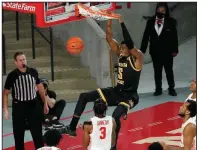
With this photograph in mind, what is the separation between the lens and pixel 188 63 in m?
15.9

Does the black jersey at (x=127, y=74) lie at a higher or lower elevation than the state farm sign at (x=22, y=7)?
lower

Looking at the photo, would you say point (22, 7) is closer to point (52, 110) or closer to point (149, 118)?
point (52, 110)

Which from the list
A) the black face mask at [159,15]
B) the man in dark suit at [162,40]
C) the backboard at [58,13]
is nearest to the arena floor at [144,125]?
the man in dark suit at [162,40]

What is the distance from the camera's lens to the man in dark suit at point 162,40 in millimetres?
13391

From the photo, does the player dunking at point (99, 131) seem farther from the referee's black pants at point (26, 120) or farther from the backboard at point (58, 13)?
the backboard at point (58, 13)

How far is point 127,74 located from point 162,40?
399 cm

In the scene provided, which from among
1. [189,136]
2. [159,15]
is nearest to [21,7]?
[189,136]

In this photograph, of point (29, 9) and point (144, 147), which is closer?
point (29, 9)

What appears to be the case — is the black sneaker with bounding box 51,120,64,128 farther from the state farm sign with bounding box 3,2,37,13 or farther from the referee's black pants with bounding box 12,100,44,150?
the state farm sign with bounding box 3,2,37,13

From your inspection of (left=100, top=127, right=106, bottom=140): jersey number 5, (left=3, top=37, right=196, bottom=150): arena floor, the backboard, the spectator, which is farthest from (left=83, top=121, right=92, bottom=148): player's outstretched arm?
the spectator

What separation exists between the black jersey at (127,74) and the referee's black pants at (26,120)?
4.99 feet

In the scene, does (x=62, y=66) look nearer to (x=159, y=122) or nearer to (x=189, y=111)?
(x=159, y=122)

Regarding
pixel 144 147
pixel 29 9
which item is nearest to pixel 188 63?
pixel 144 147

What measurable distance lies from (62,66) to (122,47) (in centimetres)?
479
